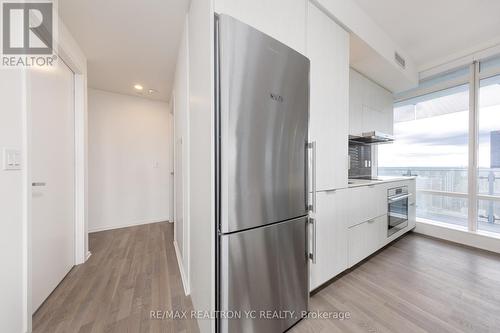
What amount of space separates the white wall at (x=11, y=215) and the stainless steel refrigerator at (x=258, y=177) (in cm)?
129

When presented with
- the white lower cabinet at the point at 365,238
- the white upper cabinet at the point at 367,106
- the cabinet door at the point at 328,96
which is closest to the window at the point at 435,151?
the white upper cabinet at the point at 367,106

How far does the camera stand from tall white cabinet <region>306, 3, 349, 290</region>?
4.91 ft

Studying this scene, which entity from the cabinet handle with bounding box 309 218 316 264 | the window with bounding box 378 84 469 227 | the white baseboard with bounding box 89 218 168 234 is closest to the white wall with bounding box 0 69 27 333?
the cabinet handle with bounding box 309 218 316 264

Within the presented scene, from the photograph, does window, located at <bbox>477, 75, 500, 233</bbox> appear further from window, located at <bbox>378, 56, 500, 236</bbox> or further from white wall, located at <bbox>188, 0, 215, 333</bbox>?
white wall, located at <bbox>188, 0, 215, 333</bbox>

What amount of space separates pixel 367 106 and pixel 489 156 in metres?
1.75

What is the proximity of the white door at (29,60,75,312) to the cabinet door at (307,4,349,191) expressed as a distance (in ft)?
6.98

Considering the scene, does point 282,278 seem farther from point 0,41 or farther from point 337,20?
point 0,41

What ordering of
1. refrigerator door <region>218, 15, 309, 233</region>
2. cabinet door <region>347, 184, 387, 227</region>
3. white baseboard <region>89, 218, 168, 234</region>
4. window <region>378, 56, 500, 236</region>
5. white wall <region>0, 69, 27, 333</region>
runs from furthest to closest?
white baseboard <region>89, 218, 168, 234</region> < window <region>378, 56, 500, 236</region> < cabinet door <region>347, 184, 387, 227</region> < white wall <region>0, 69, 27, 333</region> < refrigerator door <region>218, 15, 309, 233</region>

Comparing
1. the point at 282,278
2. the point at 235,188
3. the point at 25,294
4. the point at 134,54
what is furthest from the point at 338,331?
A: the point at 134,54

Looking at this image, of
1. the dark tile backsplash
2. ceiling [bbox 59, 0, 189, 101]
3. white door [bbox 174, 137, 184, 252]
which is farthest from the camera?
the dark tile backsplash

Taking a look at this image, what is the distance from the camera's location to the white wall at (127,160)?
3.28 m

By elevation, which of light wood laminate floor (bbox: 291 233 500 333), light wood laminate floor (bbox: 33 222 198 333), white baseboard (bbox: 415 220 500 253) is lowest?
light wood laminate floor (bbox: 33 222 198 333)

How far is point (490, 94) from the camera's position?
2566 millimetres

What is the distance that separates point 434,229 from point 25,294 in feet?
15.9
